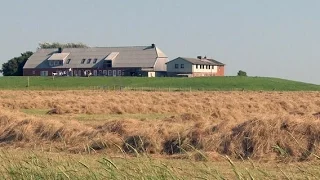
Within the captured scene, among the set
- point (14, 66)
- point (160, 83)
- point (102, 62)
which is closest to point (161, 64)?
point (102, 62)

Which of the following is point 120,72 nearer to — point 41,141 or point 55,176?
point 41,141

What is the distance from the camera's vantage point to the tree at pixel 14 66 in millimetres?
132500

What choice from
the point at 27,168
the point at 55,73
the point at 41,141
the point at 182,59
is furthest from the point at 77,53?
the point at 27,168

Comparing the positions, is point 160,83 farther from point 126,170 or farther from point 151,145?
point 126,170

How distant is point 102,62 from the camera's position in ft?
396

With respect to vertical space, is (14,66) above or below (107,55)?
below

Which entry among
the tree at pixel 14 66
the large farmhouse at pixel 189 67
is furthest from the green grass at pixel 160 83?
the tree at pixel 14 66

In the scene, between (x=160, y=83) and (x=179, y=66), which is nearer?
(x=160, y=83)

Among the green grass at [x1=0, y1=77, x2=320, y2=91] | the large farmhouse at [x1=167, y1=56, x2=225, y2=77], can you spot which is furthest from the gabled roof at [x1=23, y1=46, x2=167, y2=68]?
→ the green grass at [x1=0, y1=77, x2=320, y2=91]

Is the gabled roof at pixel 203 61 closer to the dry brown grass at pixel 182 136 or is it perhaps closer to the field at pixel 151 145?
the field at pixel 151 145

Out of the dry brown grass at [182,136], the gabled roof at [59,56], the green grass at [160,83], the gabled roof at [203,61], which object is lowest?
the green grass at [160,83]

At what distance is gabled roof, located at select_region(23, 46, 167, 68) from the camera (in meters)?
119

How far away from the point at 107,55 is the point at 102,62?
2547 millimetres

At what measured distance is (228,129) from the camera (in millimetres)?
19469
